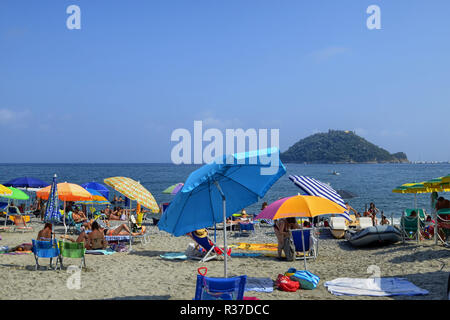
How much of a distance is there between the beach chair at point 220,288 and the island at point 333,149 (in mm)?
180655

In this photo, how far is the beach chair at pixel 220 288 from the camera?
5.38m

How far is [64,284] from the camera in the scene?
7809mm

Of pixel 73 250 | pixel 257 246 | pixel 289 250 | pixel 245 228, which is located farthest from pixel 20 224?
pixel 289 250

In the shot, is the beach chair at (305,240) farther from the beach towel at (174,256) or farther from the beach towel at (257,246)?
the beach towel at (174,256)

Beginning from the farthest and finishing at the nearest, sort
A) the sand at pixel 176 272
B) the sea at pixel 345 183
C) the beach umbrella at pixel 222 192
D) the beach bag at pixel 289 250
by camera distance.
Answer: the sea at pixel 345 183 < the beach bag at pixel 289 250 < the sand at pixel 176 272 < the beach umbrella at pixel 222 192

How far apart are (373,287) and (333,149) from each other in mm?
181918

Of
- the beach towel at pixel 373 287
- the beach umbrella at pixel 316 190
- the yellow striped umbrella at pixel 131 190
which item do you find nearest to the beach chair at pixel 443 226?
the beach umbrella at pixel 316 190

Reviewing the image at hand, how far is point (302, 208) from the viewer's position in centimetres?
889

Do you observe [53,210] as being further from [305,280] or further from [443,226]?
[443,226]

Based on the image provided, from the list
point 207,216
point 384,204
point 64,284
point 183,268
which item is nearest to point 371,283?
point 207,216

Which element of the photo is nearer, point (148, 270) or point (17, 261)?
point (148, 270)

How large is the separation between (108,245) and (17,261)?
9.61 ft

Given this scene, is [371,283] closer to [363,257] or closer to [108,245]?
[363,257]
